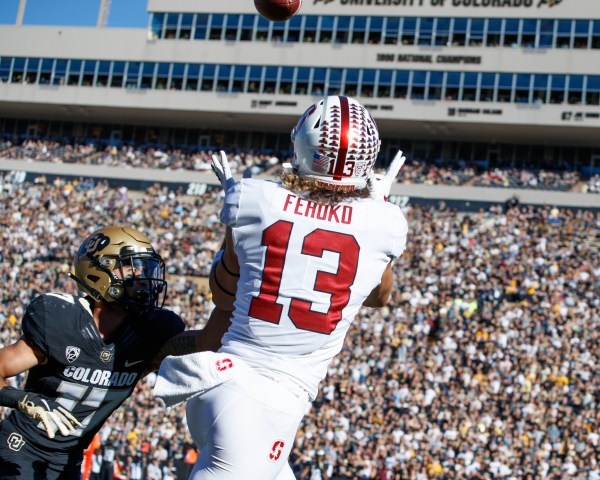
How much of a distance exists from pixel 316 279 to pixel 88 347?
4.10 ft

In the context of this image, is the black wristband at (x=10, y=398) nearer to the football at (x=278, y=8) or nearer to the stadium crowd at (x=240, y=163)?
Result: the football at (x=278, y=8)

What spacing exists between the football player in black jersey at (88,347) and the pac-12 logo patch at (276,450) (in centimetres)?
62

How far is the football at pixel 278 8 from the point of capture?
18.4 ft

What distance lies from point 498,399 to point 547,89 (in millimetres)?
15964

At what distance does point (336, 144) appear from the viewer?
289 cm

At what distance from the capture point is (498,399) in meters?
15.8

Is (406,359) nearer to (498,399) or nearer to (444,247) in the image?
(498,399)

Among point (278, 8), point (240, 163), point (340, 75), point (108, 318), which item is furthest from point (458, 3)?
point (108, 318)

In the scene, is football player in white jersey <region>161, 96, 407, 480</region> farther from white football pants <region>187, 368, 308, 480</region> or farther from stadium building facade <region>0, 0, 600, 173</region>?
stadium building facade <region>0, 0, 600, 173</region>

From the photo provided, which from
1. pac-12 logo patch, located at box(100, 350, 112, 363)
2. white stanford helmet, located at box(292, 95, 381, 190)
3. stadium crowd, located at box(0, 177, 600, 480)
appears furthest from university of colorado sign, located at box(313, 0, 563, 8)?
white stanford helmet, located at box(292, 95, 381, 190)

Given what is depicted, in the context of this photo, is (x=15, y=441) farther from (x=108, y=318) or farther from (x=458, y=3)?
(x=458, y=3)

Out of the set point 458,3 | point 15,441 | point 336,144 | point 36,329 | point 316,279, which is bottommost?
point 15,441

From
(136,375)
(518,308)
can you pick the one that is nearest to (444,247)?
(518,308)

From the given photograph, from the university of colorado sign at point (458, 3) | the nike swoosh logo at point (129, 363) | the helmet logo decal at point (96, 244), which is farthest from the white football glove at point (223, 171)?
the university of colorado sign at point (458, 3)
